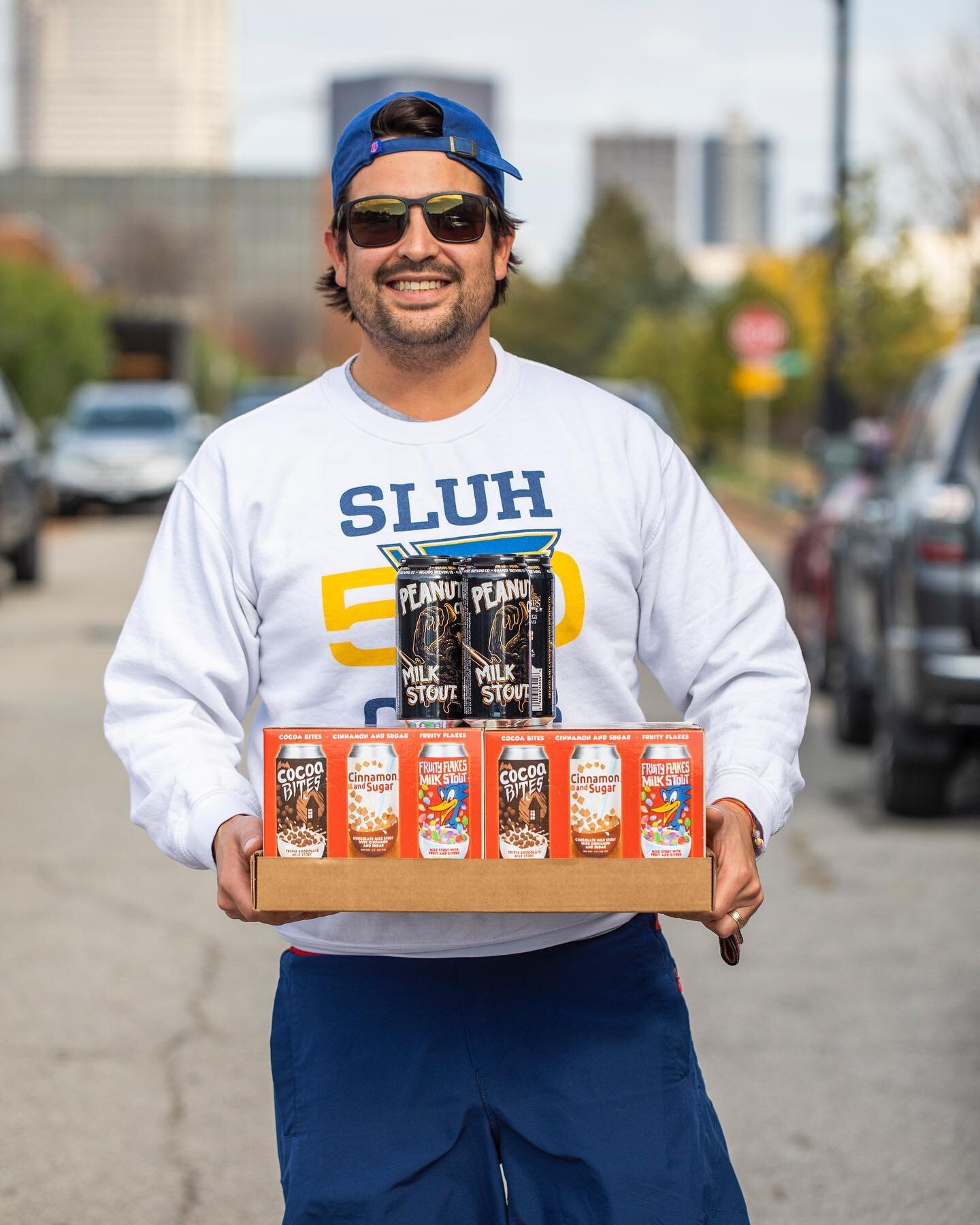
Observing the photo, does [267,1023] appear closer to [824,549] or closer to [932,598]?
[932,598]

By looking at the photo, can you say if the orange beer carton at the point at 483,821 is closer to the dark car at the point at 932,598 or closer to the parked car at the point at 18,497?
the dark car at the point at 932,598

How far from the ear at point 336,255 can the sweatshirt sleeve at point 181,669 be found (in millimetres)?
391

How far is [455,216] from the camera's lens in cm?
276

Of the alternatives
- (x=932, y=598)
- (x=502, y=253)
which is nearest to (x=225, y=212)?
(x=932, y=598)

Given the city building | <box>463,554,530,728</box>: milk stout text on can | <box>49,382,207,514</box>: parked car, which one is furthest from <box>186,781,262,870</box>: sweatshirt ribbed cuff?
the city building

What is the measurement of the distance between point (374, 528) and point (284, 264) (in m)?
160

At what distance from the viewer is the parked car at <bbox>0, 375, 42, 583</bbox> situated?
707 inches

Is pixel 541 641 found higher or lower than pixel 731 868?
higher

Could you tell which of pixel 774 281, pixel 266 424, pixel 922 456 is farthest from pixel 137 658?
pixel 774 281

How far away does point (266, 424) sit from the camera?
2.78 m

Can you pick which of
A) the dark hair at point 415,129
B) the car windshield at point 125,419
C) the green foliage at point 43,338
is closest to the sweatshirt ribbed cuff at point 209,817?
the dark hair at point 415,129

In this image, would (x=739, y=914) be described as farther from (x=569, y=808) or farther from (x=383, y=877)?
(x=383, y=877)

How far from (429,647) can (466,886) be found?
31cm

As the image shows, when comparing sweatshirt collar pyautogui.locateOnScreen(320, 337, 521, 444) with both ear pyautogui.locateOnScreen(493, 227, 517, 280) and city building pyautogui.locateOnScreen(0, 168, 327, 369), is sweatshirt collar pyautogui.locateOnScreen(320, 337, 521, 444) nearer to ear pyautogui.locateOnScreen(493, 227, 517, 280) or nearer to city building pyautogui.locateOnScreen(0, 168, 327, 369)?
ear pyautogui.locateOnScreen(493, 227, 517, 280)
